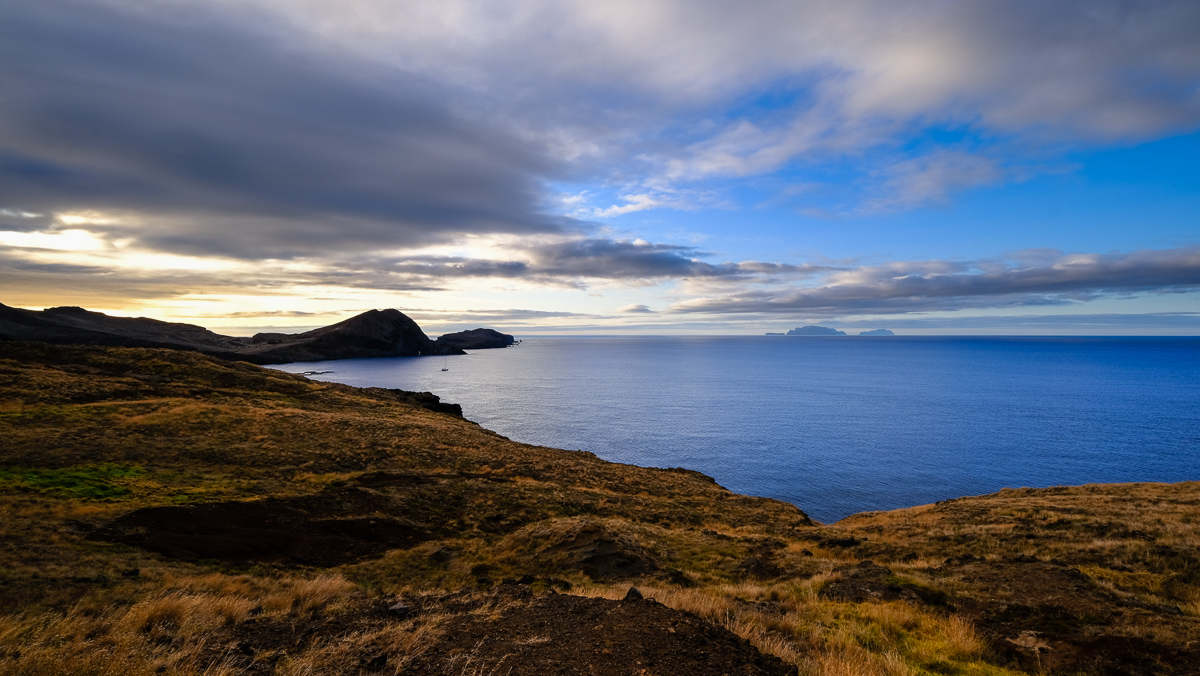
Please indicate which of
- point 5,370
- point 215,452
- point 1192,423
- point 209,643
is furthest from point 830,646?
point 1192,423

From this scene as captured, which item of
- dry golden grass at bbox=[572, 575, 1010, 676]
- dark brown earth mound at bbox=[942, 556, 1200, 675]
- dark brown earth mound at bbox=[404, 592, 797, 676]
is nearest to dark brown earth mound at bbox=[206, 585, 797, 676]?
dark brown earth mound at bbox=[404, 592, 797, 676]

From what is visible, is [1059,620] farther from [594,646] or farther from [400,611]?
[400,611]

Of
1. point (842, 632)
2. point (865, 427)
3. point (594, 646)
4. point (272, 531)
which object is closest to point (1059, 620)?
point (842, 632)

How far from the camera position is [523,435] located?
77312 millimetres

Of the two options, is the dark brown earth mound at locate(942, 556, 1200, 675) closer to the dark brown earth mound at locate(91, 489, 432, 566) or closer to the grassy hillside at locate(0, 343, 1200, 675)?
the grassy hillside at locate(0, 343, 1200, 675)

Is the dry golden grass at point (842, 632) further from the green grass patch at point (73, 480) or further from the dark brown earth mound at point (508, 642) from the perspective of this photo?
the green grass patch at point (73, 480)

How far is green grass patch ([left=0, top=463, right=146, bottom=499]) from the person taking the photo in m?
20.0

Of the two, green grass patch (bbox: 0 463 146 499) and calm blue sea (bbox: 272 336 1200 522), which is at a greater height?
green grass patch (bbox: 0 463 146 499)

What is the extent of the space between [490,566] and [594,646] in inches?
431

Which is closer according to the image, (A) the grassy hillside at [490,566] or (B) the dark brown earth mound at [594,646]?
(B) the dark brown earth mound at [594,646]

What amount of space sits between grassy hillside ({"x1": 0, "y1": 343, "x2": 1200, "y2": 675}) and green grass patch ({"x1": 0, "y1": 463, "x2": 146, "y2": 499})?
0.18 m

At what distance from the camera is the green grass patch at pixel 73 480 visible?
20.0m

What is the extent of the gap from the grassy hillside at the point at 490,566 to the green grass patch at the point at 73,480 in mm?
177

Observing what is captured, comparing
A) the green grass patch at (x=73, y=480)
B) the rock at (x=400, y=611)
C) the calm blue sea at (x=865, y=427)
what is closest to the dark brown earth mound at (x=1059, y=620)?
the rock at (x=400, y=611)
